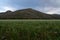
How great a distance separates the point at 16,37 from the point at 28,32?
1194 mm

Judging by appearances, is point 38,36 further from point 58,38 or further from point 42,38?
point 58,38

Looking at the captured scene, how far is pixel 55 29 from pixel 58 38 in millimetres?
2018

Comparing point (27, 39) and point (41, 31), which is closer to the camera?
point (27, 39)

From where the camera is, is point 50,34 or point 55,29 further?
point 55,29

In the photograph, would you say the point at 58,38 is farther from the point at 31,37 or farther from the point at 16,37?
the point at 16,37

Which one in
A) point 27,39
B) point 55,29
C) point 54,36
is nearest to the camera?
point 27,39

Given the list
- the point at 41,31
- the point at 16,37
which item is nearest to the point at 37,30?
the point at 41,31

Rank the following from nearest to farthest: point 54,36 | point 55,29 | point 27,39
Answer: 1. point 27,39
2. point 54,36
3. point 55,29

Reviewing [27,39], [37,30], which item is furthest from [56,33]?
[27,39]

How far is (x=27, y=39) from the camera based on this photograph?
43.3 ft

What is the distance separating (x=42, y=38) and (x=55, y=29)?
2730mm

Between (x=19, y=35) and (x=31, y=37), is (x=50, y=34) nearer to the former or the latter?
(x=31, y=37)

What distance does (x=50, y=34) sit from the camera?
1426 centimetres

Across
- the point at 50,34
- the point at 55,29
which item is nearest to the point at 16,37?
the point at 50,34
